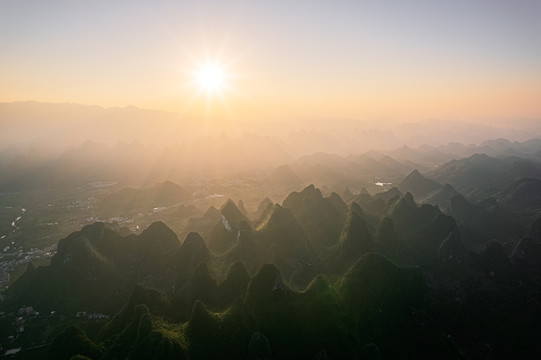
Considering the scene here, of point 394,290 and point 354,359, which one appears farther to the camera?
point 394,290

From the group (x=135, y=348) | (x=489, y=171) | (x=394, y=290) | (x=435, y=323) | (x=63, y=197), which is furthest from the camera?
(x=489, y=171)

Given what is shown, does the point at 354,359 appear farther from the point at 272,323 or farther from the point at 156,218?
the point at 156,218

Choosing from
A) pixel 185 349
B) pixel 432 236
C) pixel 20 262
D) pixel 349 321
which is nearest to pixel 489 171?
pixel 432 236

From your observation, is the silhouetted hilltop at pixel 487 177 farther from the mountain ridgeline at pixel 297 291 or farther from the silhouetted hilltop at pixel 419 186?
the mountain ridgeline at pixel 297 291

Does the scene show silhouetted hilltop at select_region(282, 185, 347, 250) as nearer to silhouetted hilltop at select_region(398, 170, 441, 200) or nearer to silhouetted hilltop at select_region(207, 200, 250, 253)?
silhouetted hilltop at select_region(207, 200, 250, 253)

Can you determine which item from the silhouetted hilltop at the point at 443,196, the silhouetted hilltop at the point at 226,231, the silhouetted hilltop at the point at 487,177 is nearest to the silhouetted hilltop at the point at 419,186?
the silhouetted hilltop at the point at 443,196

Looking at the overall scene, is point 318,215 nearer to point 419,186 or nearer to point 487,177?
point 419,186

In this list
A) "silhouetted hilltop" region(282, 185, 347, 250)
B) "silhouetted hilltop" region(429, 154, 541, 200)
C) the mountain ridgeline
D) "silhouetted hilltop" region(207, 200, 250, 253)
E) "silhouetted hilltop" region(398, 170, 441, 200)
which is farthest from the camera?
"silhouetted hilltop" region(398, 170, 441, 200)

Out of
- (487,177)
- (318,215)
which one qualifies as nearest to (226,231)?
(318,215)

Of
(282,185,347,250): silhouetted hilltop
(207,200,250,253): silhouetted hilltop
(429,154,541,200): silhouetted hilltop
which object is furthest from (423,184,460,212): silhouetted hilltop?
(207,200,250,253): silhouetted hilltop

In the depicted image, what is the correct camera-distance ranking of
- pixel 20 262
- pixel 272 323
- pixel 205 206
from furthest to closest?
pixel 205 206
pixel 20 262
pixel 272 323
